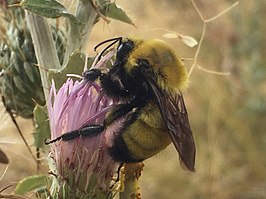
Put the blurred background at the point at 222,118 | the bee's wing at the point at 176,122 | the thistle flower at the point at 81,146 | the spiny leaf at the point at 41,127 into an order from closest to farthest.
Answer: the bee's wing at the point at 176,122 < the thistle flower at the point at 81,146 < the spiny leaf at the point at 41,127 < the blurred background at the point at 222,118

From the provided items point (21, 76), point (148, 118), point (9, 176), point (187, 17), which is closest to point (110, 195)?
point (148, 118)

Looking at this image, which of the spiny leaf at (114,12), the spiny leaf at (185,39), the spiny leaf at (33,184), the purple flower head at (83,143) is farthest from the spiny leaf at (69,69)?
the spiny leaf at (185,39)

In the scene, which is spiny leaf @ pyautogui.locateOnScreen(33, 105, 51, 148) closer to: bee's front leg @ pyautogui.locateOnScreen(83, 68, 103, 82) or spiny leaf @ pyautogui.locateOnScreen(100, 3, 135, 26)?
bee's front leg @ pyautogui.locateOnScreen(83, 68, 103, 82)

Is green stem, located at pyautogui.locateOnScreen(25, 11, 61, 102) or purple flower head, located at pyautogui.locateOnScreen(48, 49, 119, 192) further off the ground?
green stem, located at pyautogui.locateOnScreen(25, 11, 61, 102)

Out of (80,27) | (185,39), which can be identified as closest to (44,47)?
(80,27)

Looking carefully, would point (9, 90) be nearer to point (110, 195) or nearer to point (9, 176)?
point (110, 195)

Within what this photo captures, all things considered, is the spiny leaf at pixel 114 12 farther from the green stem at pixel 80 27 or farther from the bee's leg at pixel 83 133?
the bee's leg at pixel 83 133

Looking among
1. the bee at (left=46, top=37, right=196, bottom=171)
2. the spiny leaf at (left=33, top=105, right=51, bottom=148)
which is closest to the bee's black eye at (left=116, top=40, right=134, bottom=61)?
the bee at (left=46, top=37, right=196, bottom=171)
